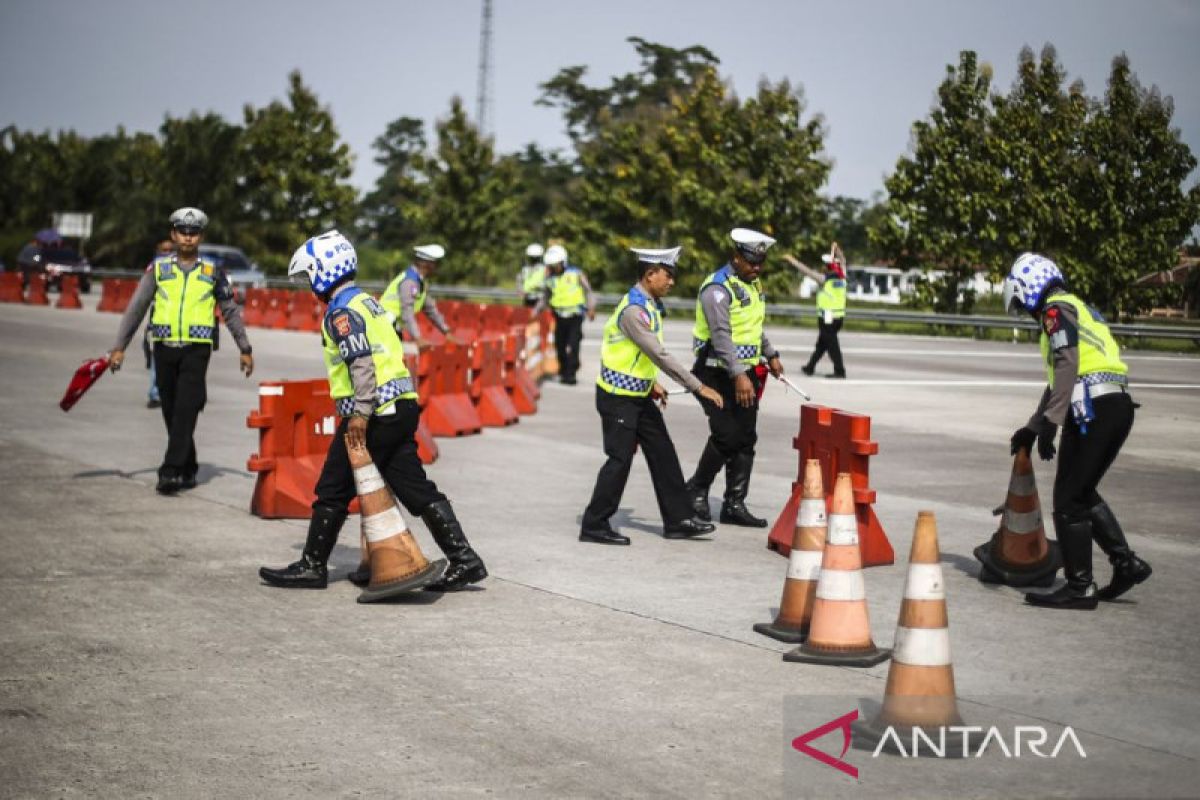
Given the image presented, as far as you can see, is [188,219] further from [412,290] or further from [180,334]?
[412,290]

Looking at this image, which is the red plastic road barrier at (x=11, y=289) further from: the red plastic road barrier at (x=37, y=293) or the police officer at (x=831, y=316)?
the police officer at (x=831, y=316)

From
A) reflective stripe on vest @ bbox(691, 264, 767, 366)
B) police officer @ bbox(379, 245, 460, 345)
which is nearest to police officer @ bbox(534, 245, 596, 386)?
police officer @ bbox(379, 245, 460, 345)

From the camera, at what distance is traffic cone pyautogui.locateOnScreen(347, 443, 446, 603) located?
7.73 m

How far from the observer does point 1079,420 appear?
25.8 feet

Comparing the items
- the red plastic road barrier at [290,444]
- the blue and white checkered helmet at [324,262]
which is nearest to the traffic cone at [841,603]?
the blue and white checkered helmet at [324,262]

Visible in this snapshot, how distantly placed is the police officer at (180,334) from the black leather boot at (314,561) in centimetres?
334

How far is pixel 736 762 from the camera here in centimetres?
530

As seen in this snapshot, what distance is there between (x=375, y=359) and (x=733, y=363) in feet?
9.81

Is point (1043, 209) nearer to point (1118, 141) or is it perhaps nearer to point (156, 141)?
point (1118, 141)

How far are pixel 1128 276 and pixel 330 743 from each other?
126ft

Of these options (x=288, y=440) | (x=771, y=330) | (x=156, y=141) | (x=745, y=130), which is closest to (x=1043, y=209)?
(x=771, y=330)

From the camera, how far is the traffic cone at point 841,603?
6.49 meters

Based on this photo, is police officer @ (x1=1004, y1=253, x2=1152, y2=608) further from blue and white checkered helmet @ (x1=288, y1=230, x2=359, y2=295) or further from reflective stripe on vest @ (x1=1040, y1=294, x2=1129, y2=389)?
blue and white checkered helmet @ (x1=288, y1=230, x2=359, y2=295)

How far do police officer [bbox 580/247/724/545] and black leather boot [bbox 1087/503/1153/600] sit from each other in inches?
107
